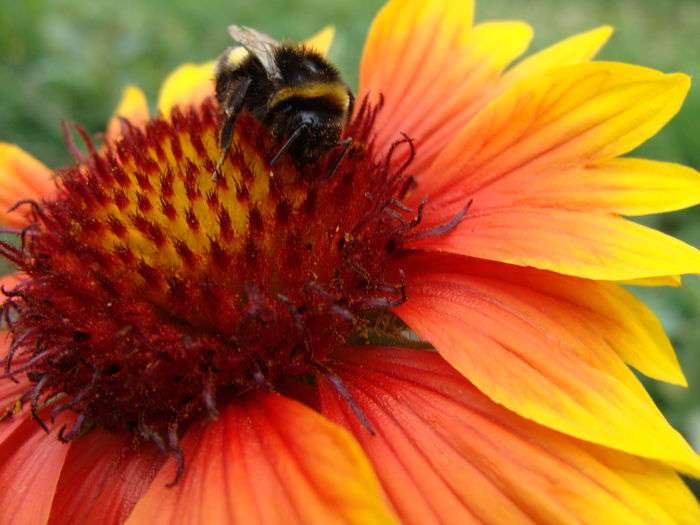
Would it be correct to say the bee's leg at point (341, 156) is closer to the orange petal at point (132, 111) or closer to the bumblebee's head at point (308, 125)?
the bumblebee's head at point (308, 125)

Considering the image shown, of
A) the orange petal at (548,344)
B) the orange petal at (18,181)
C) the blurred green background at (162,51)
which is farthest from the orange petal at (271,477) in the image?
the blurred green background at (162,51)

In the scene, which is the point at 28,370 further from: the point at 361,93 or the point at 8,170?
the point at 361,93

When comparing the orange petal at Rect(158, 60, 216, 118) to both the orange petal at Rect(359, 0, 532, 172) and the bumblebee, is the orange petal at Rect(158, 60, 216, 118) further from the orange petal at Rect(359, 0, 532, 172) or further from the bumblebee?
the bumblebee

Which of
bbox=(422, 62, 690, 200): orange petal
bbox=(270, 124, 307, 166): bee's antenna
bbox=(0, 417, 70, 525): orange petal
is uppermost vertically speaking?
bbox=(270, 124, 307, 166): bee's antenna

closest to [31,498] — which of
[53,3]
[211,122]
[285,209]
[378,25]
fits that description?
[285,209]

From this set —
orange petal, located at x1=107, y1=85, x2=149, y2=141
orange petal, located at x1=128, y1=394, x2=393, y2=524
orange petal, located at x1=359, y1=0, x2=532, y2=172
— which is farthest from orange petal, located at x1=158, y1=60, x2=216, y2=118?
orange petal, located at x1=128, y1=394, x2=393, y2=524

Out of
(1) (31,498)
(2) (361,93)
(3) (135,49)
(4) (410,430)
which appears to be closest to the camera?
(4) (410,430)
